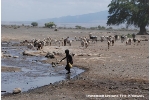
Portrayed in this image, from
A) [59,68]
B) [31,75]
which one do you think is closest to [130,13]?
[59,68]

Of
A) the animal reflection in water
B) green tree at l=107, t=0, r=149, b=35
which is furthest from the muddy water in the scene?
green tree at l=107, t=0, r=149, b=35

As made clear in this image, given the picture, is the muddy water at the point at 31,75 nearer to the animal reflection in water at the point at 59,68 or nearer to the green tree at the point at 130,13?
the animal reflection in water at the point at 59,68

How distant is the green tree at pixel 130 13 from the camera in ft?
191

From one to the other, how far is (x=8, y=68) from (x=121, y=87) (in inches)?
316

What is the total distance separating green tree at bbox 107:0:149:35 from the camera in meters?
58.3

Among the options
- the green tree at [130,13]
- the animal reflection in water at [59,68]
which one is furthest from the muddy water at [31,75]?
the green tree at [130,13]

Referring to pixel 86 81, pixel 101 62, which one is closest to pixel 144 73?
pixel 86 81

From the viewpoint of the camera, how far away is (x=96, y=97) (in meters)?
11.5

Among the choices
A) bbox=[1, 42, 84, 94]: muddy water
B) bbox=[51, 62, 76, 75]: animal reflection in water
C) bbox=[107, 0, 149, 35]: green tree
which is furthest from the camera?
bbox=[107, 0, 149, 35]: green tree

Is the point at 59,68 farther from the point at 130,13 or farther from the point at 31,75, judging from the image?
the point at 130,13

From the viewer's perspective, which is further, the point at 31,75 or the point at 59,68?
the point at 59,68

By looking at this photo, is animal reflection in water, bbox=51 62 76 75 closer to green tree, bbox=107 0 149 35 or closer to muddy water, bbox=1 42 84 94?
muddy water, bbox=1 42 84 94

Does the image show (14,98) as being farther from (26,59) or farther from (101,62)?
(26,59)

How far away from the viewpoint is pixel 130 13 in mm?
60594
